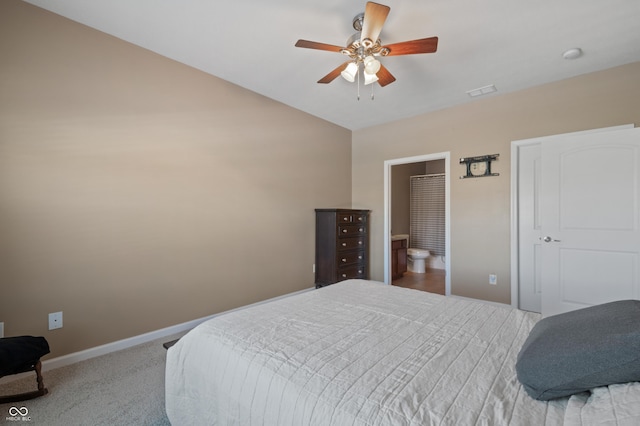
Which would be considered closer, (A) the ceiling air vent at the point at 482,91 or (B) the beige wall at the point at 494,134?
(B) the beige wall at the point at 494,134

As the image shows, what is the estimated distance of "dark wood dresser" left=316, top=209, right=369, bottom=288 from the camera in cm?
379

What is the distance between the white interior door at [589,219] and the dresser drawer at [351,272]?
6.94ft

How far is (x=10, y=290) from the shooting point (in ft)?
6.39

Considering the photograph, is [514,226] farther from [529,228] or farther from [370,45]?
[370,45]

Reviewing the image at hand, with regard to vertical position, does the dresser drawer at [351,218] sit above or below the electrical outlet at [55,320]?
above

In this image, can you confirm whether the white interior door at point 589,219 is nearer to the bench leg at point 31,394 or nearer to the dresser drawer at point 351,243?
the dresser drawer at point 351,243

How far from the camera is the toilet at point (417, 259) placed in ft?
17.9

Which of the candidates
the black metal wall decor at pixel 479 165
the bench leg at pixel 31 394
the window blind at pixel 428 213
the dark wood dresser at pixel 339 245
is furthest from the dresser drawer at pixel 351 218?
the bench leg at pixel 31 394

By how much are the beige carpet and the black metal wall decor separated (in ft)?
12.6

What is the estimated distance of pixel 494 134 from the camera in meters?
3.40

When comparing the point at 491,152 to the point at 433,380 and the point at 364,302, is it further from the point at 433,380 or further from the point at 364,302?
the point at 433,380

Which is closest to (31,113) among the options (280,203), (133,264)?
(133,264)

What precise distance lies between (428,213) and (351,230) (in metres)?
2.74

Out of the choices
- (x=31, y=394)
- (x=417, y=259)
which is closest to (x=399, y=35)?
(x=31, y=394)
